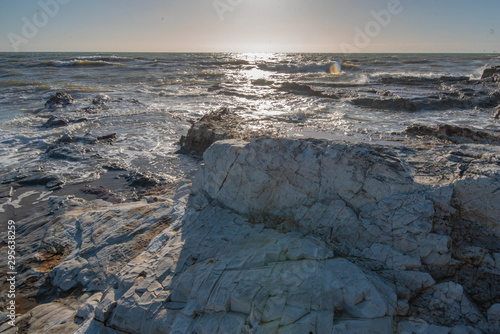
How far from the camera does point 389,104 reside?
13914mm

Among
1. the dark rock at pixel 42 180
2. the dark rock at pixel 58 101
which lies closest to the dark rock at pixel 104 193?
the dark rock at pixel 42 180

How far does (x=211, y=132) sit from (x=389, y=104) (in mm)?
9880

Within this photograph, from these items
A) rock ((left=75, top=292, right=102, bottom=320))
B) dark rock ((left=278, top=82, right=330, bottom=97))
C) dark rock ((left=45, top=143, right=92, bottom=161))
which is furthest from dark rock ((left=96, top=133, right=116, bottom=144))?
A: dark rock ((left=278, top=82, right=330, bottom=97))

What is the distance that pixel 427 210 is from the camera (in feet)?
10.2

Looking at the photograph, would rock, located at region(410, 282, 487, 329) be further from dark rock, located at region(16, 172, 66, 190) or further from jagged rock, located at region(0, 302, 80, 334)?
dark rock, located at region(16, 172, 66, 190)

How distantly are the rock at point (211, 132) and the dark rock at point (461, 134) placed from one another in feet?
15.1

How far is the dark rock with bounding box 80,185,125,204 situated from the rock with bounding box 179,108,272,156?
278cm

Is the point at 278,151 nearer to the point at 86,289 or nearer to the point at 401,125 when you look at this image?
the point at 86,289

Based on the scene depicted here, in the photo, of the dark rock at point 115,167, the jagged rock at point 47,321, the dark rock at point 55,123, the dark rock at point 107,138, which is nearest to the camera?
the jagged rock at point 47,321

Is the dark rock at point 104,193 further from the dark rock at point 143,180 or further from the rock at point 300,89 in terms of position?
the rock at point 300,89

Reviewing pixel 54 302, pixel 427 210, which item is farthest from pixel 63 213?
pixel 427 210

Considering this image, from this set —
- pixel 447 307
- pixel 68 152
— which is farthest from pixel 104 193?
pixel 447 307

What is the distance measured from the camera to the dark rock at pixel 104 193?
261 inches

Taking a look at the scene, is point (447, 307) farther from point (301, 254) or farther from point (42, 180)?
point (42, 180)
